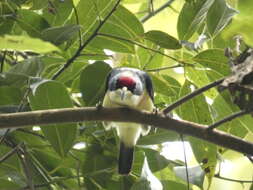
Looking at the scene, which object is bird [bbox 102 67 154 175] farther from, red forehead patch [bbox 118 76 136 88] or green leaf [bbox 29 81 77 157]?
green leaf [bbox 29 81 77 157]

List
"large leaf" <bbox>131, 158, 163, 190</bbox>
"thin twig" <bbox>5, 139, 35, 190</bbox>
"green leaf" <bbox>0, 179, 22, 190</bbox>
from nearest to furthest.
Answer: "thin twig" <bbox>5, 139, 35, 190</bbox> → "large leaf" <bbox>131, 158, 163, 190</bbox> → "green leaf" <bbox>0, 179, 22, 190</bbox>

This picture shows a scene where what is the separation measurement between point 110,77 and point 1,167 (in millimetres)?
556

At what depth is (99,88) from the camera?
205cm

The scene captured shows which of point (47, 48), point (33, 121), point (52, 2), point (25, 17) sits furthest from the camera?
point (52, 2)

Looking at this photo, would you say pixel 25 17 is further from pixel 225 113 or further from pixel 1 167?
pixel 225 113

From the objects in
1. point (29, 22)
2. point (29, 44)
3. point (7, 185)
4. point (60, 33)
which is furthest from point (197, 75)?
point (29, 44)

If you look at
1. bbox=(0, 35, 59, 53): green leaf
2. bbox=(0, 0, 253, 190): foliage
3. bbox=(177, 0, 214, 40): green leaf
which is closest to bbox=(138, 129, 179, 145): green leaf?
bbox=(0, 0, 253, 190): foliage

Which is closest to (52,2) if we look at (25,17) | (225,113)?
(25,17)

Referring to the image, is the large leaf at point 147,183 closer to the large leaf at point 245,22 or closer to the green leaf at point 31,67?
the green leaf at point 31,67

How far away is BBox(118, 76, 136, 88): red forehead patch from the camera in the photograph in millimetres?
2021

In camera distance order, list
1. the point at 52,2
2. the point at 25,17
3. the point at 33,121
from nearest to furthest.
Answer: the point at 33,121 < the point at 25,17 < the point at 52,2

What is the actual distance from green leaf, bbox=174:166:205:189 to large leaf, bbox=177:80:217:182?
0.03 metres

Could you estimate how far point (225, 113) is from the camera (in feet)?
6.58

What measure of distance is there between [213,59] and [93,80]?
456 mm
